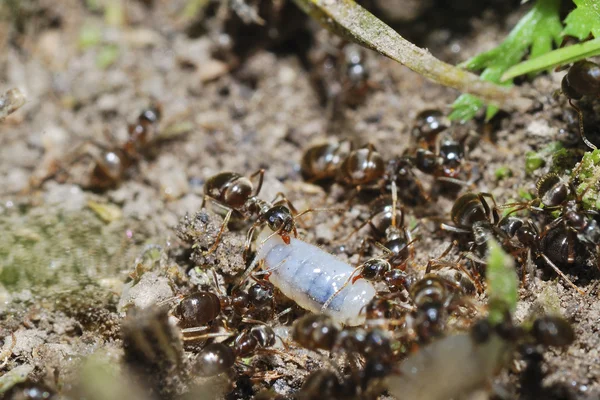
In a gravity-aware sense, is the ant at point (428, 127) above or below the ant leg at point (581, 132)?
below

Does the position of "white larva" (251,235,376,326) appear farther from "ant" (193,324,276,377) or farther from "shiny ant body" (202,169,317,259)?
"ant" (193,324,276,377)

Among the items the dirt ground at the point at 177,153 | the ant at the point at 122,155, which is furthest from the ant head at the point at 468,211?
the ant at the point at 122,155

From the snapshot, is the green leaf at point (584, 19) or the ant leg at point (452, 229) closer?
the green leaf at point (584, 19)

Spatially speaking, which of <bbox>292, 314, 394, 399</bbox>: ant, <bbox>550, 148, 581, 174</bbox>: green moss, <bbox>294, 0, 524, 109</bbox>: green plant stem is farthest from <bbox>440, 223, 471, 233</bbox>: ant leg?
<bbox>292, 314, 394, 399</bbox>: ant

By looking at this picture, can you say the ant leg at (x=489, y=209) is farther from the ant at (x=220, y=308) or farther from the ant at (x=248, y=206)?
the ant at (x=220, y=308)

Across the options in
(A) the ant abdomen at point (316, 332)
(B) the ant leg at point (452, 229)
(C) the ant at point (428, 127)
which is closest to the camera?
(A) the ant abdomen at point (316, 332)
